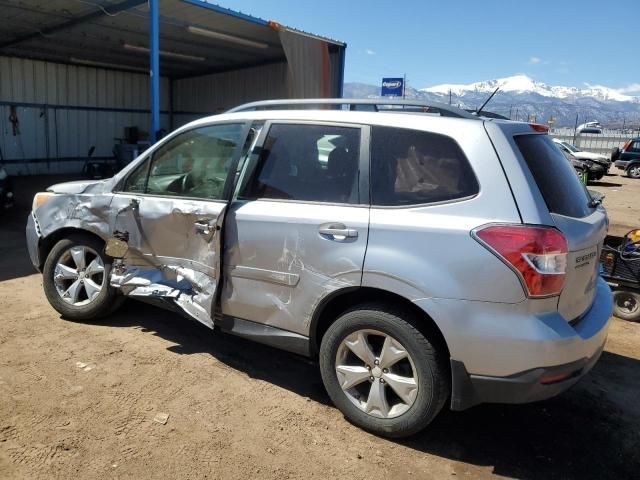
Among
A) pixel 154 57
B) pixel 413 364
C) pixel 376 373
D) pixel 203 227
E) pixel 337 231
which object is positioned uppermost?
pixel 154 57

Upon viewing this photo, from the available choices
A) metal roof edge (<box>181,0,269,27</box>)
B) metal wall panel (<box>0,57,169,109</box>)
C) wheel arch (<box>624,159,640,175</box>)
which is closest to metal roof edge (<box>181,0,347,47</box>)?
metal roof edge (<box>181,0,269,27</box>)

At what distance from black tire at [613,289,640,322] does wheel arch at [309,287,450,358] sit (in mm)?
3570

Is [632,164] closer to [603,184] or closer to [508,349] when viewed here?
[603,184]

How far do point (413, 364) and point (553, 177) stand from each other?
1.29 m

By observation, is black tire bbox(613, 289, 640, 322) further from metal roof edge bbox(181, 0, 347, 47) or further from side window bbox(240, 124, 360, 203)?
metal roof edge bbox(181, 0, 347, 47)

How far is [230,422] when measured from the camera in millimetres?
3133

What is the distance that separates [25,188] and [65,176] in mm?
3610

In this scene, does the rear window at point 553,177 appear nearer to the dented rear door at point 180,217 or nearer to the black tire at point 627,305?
the dented rear door at point 180,217

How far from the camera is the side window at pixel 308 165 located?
3117mm

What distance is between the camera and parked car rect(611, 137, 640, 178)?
2400 centimetres

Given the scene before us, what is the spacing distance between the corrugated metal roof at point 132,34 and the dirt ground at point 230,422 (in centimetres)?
835

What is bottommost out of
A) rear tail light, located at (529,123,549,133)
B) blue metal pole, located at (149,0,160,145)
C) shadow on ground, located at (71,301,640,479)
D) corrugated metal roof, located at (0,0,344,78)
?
shadow on ground, located at (71,301,640,479)

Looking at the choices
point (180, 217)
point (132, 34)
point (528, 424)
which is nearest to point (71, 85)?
point (132, 34)

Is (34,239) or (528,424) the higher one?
(34,239)
